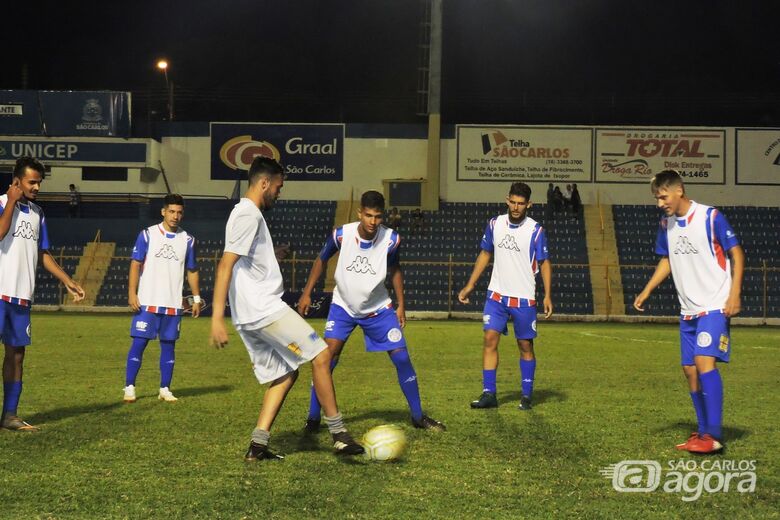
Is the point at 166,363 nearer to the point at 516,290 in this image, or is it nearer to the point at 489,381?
the point at 489,381

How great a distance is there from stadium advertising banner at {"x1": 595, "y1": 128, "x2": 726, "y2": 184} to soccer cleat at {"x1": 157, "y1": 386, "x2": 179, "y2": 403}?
32.7 meters

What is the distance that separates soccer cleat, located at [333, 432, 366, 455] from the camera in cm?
622

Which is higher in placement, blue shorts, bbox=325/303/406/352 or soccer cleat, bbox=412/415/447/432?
blue shorts, bbox=325/303/406/352

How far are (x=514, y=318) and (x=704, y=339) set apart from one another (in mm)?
2744

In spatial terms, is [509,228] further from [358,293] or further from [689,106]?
[689,106]

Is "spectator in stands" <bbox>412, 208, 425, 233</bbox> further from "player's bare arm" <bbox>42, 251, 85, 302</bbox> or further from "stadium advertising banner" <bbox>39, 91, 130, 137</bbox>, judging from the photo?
"player's bare arm" <bbox>42, 251, 85, 302</bbox>

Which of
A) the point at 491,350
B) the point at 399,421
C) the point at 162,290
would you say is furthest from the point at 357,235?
the point at 162,290

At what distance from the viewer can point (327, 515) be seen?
4.77m

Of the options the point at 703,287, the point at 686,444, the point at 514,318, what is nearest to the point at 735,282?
the point at 703,287

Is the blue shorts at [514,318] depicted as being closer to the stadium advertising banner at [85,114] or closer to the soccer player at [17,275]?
the soccer player at [17,275]

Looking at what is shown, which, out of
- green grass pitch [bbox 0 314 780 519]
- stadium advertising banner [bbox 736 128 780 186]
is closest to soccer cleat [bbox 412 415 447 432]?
green grass pitch [bbox 0 314 780 519]

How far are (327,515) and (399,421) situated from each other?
3282mm

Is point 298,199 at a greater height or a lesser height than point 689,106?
lesser

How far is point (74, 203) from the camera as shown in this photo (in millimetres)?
38500
